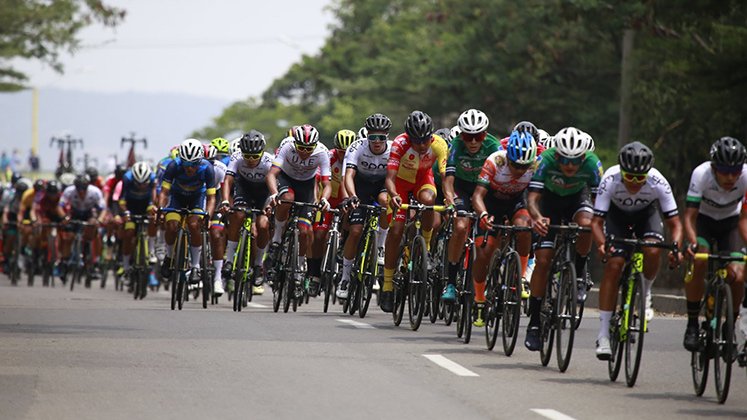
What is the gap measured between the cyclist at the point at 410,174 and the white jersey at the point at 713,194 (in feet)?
13.5

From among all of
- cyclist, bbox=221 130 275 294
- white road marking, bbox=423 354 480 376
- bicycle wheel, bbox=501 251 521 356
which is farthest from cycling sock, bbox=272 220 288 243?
white road marking, bbox=423 354 480 376

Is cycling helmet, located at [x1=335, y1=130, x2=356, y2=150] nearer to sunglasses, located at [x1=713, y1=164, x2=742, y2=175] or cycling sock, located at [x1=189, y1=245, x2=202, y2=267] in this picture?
cycling sock, located at [x1=189, y1=245, x2=202, y2=267]

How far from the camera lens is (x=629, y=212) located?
1340 centimetres

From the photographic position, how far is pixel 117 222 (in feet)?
90.3

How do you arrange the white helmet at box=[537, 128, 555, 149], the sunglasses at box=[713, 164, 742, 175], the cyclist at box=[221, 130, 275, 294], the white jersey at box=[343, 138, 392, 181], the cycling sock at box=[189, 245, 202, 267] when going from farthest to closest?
the cycling sock at box=[189, 245, 202, 267]
the cyclist at box=[221, 130, 275, 294]
the white helmet at box=[537, 128, 555, 149]
the white jersey at box=[343, 138, 392, 181]
the sunglasses at box=[713, 164, 742, 175]

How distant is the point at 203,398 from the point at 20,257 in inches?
935

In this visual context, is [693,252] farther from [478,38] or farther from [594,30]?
[478,38]

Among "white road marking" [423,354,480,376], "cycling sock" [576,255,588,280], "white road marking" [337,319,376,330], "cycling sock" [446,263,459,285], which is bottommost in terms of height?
"white road marking" [423,354,480,376]

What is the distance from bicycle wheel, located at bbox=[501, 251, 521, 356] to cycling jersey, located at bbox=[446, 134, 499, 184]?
2.40 meters

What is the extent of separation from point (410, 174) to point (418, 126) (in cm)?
84

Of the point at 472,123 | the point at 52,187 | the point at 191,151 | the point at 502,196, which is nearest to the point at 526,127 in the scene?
the point at 472,123

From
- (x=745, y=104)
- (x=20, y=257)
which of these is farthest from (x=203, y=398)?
(x=20, y=257)

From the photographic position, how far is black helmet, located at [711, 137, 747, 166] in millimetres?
12688

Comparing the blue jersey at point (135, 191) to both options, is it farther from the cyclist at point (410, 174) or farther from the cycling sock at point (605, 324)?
the cycling sock at point (605, 324)
